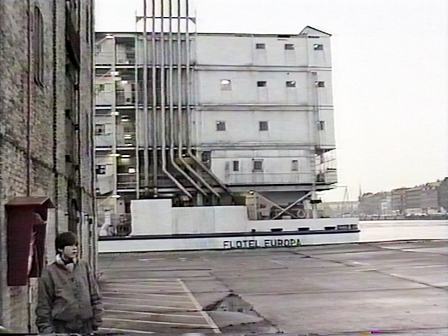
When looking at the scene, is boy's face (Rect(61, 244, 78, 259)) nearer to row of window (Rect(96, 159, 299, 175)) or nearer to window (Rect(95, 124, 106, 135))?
row of window (Rect(96, 159, 299, 175))

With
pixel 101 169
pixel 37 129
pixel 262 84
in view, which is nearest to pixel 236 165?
pixel 262 84

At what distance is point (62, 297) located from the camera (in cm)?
462

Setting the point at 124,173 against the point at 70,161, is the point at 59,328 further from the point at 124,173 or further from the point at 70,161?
the point at 124,173

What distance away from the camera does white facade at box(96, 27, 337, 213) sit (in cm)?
3344

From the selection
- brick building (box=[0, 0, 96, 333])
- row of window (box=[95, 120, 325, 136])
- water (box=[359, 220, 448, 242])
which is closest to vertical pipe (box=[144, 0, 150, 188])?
row of window (box=[95, 120, 325, 136])

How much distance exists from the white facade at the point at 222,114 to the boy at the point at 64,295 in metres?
28.1

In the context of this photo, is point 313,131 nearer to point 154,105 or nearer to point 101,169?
point 154,105

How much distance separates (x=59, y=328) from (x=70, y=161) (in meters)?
7.16

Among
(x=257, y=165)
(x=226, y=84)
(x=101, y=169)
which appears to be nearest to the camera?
(x=101, y=169)

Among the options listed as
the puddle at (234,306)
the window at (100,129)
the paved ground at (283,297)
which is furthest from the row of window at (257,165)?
the puddle at (234,306)

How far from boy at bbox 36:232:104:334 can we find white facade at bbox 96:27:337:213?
28.1 meters

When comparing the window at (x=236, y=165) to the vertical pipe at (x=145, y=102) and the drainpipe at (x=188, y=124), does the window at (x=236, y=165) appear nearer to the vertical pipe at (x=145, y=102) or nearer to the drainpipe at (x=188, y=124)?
the drainpipe at (x=188, y=124)

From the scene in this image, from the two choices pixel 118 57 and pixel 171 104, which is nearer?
pixel 171 104

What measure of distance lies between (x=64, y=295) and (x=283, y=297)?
8607mm
